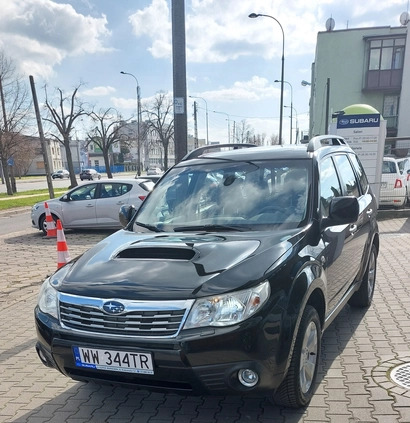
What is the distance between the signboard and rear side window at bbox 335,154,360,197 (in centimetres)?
381

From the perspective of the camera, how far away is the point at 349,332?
13.0 feet

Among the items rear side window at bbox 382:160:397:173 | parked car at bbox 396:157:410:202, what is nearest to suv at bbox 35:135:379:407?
rear side window at bbox 382:160:397:173

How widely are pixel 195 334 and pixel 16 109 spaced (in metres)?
25.2

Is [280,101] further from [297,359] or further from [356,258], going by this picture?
[297,359]

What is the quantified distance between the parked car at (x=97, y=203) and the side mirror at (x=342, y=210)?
7.60 metres

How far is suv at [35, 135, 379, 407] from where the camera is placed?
216 centimetres

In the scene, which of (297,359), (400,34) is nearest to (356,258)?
(297,359)

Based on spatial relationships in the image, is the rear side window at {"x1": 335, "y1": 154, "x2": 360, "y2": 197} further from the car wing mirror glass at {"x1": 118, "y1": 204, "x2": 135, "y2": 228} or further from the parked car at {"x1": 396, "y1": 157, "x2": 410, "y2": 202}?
the parked car at {"x1": 396, "y1": 157, "x2": 410, "y2": 202}

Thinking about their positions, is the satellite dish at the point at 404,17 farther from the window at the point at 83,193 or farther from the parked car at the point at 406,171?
the window at the point at 83,193

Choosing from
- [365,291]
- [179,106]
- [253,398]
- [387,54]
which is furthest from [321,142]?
[387,54]

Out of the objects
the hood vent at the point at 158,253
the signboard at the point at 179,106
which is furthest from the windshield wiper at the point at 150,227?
the signboard at the point at 179,106

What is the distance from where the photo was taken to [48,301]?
103 inches

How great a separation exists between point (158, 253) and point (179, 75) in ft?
17.4

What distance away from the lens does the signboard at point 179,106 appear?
7.23m
